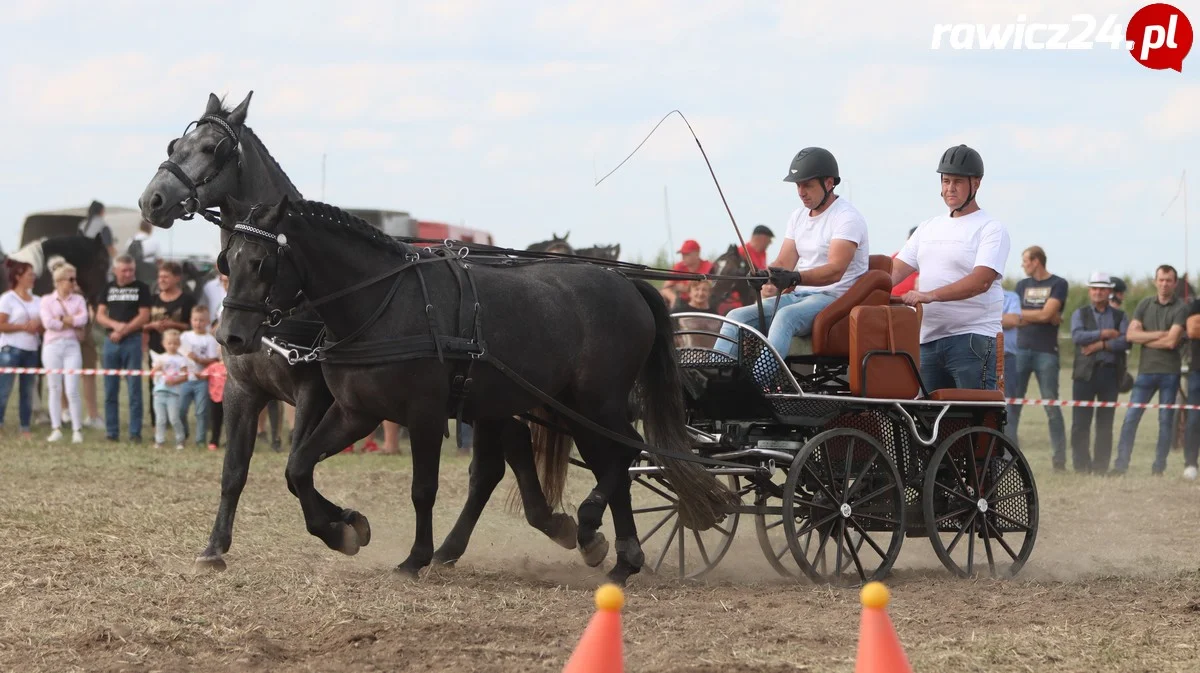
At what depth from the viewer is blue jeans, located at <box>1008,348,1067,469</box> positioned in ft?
44.3

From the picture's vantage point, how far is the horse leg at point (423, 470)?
6562 millimetres

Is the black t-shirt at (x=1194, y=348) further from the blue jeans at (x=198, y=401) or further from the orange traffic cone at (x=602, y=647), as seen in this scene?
the orange traffic cone at (x=602, y=647)

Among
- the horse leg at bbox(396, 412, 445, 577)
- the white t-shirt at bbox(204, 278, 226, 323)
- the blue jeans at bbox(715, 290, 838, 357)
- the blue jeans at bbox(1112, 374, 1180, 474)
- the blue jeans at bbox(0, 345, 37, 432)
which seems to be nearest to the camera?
the horse leg at bbox(396, 412, 445, 577)

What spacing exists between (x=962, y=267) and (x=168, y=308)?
8.92 m

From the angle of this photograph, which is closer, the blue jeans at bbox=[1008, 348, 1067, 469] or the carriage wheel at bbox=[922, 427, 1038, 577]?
the carriage wheel at bbox=[922, 427, 1038, 577]

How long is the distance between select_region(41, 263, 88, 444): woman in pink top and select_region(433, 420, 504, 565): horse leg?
7.84 metres

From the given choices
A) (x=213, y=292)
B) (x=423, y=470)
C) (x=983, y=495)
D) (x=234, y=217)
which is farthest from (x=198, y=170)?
(x=213, y=292)

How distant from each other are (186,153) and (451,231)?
51.0 feet

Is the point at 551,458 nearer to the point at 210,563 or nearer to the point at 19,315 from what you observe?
the point at 210,563

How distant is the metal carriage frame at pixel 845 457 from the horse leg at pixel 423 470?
1.39 metres

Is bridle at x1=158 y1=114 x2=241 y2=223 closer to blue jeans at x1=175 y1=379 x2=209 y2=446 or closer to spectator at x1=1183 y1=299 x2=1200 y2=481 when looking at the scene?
blue jeans at x1=175 y1=379 x2=209 y2=446

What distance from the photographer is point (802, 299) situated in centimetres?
767

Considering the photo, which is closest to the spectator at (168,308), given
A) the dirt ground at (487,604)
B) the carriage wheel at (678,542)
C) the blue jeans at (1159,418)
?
the dirt ground at (487,604)

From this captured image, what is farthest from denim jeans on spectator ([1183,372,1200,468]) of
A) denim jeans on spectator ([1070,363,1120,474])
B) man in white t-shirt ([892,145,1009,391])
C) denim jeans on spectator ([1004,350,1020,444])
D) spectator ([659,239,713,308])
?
man in white t-shirt ([892,145,1009,391])
